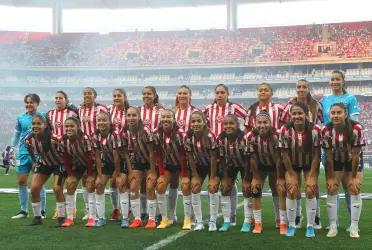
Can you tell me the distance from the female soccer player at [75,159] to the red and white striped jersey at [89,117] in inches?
31.9

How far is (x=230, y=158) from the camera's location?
6.24 meters

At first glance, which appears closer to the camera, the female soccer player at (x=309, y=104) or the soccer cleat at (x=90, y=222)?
the female soccer player at (x=309, y=104)

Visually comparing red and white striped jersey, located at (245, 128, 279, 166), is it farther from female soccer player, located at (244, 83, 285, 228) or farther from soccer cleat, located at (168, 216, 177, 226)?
soccer cleat, located at (168, 216, 177, 226)

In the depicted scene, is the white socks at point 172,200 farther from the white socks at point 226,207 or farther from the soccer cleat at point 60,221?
the soccer cleat at point 60,221

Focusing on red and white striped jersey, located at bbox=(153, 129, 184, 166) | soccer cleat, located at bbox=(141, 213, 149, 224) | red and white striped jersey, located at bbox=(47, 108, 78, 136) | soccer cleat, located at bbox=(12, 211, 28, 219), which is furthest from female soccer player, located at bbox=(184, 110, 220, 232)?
soccer cleat, located at bbox=(12, 211, 28, 219)

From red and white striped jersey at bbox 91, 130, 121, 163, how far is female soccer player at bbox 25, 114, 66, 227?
1.56 feet

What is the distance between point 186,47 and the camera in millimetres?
40281

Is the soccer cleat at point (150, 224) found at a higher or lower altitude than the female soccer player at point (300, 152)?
lower

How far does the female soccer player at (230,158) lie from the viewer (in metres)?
6.09

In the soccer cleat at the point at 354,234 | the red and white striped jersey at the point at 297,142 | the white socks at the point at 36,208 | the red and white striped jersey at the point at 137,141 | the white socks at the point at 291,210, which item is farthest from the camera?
the white socks at the point at 36,208

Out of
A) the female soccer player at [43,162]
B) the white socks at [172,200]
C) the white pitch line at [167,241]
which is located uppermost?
the female soccer player at [43,162]

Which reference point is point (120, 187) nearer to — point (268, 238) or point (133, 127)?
point (133, 127)

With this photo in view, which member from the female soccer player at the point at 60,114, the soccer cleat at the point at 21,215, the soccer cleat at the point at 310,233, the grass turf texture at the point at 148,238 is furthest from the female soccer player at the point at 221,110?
the soccer cleat at the point at 21,215

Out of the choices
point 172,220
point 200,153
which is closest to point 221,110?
point 200,153
